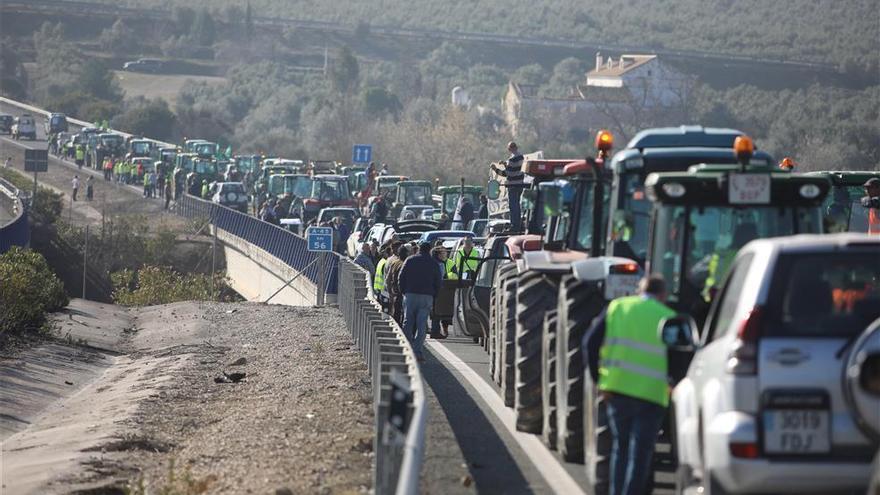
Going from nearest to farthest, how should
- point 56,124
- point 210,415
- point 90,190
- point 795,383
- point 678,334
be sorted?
point 795,383 < point 678,334 < point 210,415 < point 90,190 < point 56,124

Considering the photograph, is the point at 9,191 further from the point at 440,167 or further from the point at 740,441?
the point at 740,441

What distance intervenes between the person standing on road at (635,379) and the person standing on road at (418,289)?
12.5 m

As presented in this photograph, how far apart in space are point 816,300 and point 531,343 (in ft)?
20.4

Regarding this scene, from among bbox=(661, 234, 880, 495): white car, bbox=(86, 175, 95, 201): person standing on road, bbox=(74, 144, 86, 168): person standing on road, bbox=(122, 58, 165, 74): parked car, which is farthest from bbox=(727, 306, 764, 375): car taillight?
bbox=(122, 58, 165, 74): parked car

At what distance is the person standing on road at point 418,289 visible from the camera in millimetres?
24609

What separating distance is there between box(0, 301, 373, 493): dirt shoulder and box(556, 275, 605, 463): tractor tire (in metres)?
1.65

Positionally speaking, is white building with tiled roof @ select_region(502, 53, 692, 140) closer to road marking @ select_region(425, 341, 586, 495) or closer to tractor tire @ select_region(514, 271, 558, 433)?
road marking @ select_region(425, 341, 586, 495)

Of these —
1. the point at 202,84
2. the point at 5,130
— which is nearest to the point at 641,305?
the point at 5,130

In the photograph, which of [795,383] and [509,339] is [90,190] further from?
[795,383]

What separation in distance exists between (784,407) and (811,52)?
14477 cm

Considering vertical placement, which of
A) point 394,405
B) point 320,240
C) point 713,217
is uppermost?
point 713,217

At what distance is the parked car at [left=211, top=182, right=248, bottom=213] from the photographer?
263 ft

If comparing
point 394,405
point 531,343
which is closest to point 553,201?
point 531,343

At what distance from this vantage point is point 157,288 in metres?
54.6
